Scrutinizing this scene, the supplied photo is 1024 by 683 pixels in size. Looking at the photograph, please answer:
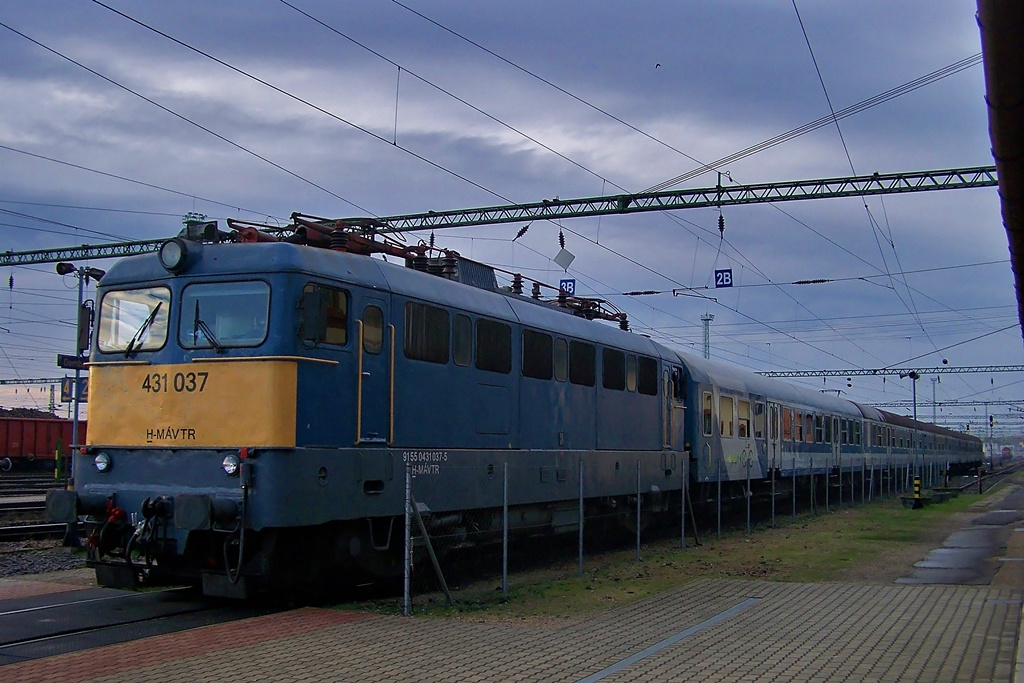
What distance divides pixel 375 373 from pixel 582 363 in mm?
5863

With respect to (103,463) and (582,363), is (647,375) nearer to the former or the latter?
(582,363)

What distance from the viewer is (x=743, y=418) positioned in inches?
968

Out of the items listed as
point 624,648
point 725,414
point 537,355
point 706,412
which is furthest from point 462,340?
point 725,414

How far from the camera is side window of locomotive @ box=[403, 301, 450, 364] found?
39.1 feet

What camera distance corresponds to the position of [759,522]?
81.3ft

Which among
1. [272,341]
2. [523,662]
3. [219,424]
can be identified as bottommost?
[523,662]

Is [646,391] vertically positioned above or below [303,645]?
above

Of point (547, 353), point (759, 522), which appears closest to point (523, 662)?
point (547, 353)

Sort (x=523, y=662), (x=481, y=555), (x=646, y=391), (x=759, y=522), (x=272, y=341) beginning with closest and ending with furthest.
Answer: (x=523, y=662), (x=272, y=341), (x=481, y=555), (x=646, y=391), (x=759, y=522)

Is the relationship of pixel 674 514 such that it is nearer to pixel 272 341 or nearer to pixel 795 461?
pixel 795 461

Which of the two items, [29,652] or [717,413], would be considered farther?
[717,413]

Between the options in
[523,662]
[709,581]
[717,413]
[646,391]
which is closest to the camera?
[523,662]

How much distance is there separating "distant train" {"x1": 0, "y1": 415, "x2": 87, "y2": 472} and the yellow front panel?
32443 millimetres

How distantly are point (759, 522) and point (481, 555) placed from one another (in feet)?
40.6
